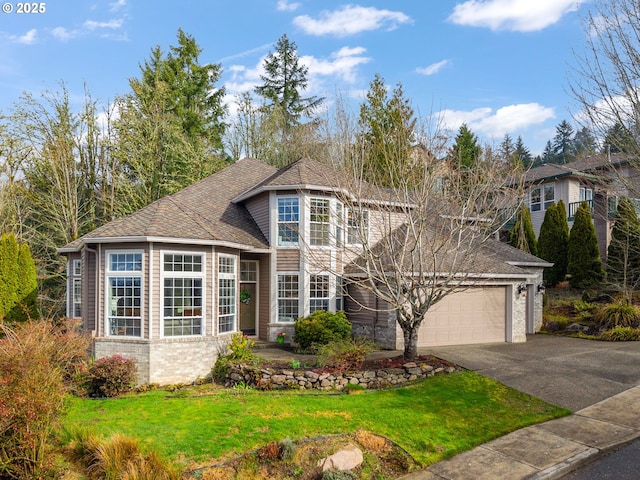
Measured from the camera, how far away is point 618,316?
53.0 feet

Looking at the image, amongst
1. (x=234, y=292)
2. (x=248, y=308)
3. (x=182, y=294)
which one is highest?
(x=182, y=294)

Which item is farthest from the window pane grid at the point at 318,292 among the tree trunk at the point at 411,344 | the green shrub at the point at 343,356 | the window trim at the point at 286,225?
the tree trunk at the point at 411,344

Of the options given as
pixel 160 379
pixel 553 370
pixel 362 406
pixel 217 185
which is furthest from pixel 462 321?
pixel 217 185

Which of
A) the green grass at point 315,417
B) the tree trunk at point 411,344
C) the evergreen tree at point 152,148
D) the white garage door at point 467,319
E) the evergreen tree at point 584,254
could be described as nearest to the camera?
the green grass at point 315,417

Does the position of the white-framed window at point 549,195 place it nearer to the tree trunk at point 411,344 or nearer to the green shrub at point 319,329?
the green shrub at point 319,329

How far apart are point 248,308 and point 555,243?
17120mm

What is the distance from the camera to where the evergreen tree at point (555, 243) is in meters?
23.7

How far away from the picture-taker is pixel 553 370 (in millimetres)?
11594

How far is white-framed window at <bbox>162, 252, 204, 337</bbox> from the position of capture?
12.4m

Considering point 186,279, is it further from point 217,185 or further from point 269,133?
point 269,133

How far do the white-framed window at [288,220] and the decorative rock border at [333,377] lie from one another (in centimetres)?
544

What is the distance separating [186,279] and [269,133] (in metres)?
19.4

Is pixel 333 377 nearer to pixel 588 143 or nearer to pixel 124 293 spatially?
pixel 124 293

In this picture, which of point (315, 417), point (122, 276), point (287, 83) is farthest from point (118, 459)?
point (287, 83)
